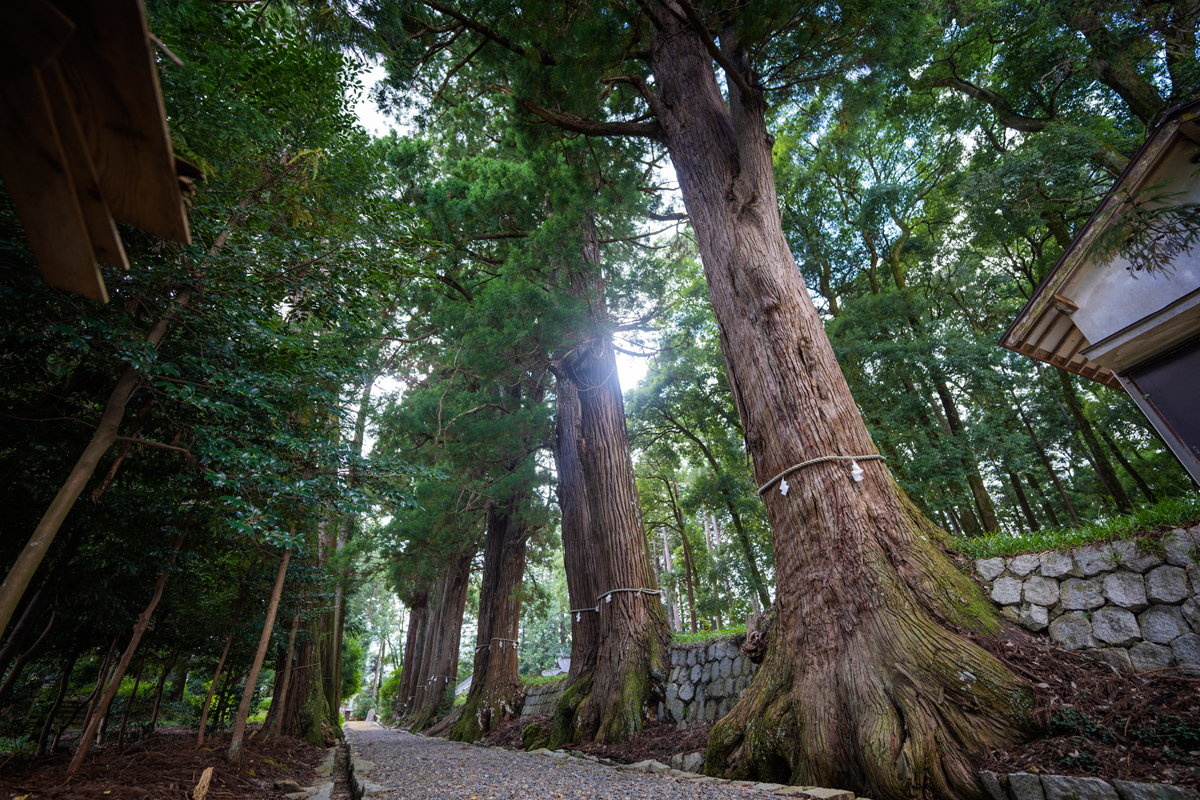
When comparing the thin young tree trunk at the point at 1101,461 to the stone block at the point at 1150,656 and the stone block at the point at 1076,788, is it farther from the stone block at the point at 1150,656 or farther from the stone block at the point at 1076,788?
the stone block at the point at 1076,788

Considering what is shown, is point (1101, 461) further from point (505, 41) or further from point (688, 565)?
point (505, 41)

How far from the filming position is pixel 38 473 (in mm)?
3406

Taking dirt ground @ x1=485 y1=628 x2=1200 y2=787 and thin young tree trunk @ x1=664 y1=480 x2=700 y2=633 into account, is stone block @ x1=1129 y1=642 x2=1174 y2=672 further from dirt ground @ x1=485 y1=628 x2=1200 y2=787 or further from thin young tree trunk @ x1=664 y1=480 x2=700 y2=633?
thin young tree trunk @ x1=664 y1=480 x2=700 y2=633

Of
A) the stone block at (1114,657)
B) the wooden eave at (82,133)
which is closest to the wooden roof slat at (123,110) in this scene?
the wooden eave at (82,133)

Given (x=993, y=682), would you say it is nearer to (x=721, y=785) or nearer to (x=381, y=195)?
(x=721, y=785)

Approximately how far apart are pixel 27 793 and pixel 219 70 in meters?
3.86

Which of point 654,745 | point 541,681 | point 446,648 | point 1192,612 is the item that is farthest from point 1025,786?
point 446,648

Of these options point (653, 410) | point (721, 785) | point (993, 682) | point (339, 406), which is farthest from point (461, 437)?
point (993, 682)

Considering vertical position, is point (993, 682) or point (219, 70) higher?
point (219, 70)

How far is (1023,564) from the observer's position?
272 centimetres

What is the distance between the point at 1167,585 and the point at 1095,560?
25cm

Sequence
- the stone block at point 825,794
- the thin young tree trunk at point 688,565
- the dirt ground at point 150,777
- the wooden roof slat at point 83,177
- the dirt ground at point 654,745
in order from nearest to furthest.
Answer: the wooden roof slat at point 83,177
the stone block at point 825,794
the dirt ground at point 150,777
the dirt ground at point 654,745
the thin young tree trunk at point 688,565

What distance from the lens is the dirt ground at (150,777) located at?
2.42 meters

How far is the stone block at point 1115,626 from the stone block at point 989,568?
16.5 inches
